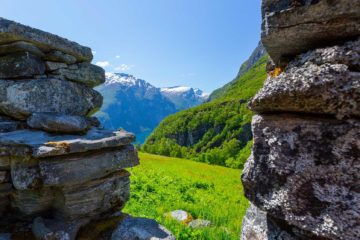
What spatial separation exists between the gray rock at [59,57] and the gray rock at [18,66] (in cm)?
44

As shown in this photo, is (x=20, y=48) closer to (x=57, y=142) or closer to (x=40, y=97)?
(x=40, y=97)

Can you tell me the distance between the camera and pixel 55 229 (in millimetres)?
5746

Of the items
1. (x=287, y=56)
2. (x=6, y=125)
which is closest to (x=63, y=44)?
(x=6, y=125)

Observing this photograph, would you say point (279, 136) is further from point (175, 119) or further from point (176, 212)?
point (175, 119)

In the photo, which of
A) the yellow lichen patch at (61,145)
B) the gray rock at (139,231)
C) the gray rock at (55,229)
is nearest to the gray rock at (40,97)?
the yellow lichen patch at (61,145)

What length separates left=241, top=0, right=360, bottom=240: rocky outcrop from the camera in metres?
2.16

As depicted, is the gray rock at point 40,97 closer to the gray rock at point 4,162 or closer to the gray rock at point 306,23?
the gray rock at point 4,162

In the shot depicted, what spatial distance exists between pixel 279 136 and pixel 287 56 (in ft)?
3.67

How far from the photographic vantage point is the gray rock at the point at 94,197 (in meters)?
6.10

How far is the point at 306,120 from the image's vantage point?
2.44 meters

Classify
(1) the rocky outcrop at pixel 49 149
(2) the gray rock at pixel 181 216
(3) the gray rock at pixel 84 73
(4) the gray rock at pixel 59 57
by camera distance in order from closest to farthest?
(1) the rocky outcrop at pixel 49 149 → (4) the gray rock at pixel 59 57 → (3) the gray rock at pixel 84 73 → (2) the gray rock at pixel 181 216

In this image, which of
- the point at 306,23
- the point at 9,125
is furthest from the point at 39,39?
the point at 306,23

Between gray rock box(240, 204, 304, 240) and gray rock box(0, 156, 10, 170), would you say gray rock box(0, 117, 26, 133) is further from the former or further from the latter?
gray rock box(240, 204, 304, 240)

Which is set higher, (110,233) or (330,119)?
(330,119)
